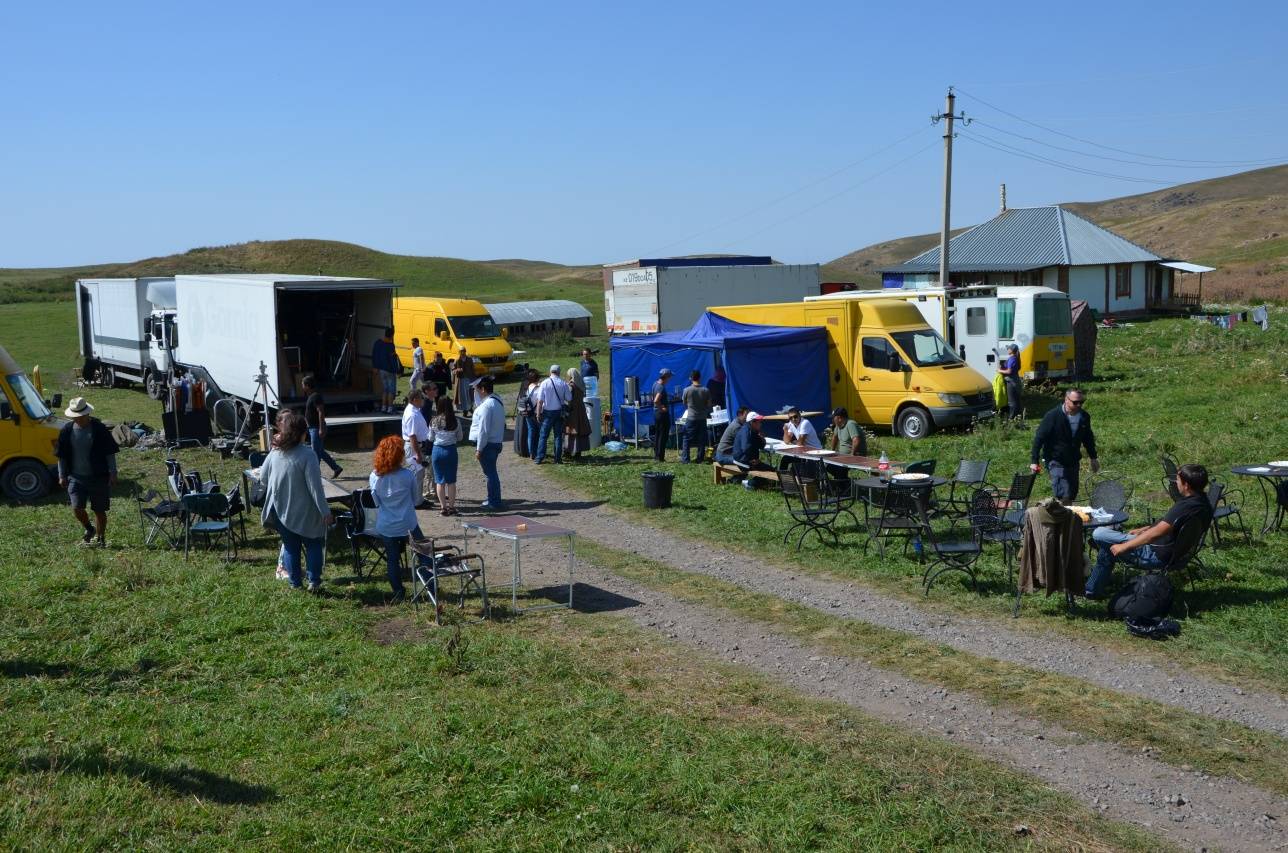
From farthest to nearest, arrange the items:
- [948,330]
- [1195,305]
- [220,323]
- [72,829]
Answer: [1195,305] → [948,330] → [220,323] → [72,829]

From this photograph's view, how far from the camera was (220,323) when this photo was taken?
20.8m

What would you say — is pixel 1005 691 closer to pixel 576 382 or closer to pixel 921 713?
pixel 921 713

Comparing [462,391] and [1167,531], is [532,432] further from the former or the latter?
[1167,531]

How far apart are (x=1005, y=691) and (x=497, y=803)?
3.85 meters

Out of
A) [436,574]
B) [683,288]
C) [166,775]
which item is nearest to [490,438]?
[436,574]

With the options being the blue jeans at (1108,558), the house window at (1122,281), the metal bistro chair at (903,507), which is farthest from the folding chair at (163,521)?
the house window at (1122,281)

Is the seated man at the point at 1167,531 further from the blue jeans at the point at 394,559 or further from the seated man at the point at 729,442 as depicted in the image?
the seated man at the point at 729,442

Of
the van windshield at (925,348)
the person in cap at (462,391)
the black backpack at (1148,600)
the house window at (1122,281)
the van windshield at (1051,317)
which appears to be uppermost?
the house window at (1122,281)

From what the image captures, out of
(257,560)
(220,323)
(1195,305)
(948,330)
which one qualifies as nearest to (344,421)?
(220,323)

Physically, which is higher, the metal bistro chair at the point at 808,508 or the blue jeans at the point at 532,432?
the blue jeans at the point at 532,432

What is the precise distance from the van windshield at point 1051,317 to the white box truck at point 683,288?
6.82m

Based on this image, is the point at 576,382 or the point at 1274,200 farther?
the point at 1274,200

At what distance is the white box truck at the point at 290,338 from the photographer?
19328 mm

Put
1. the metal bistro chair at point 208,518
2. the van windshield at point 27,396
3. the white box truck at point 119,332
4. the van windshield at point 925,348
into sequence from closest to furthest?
the metal bistro chair at point 208,518, the van windshield at point 27,396, the van windshield at point 925,348, the white box truck at point 119,332
